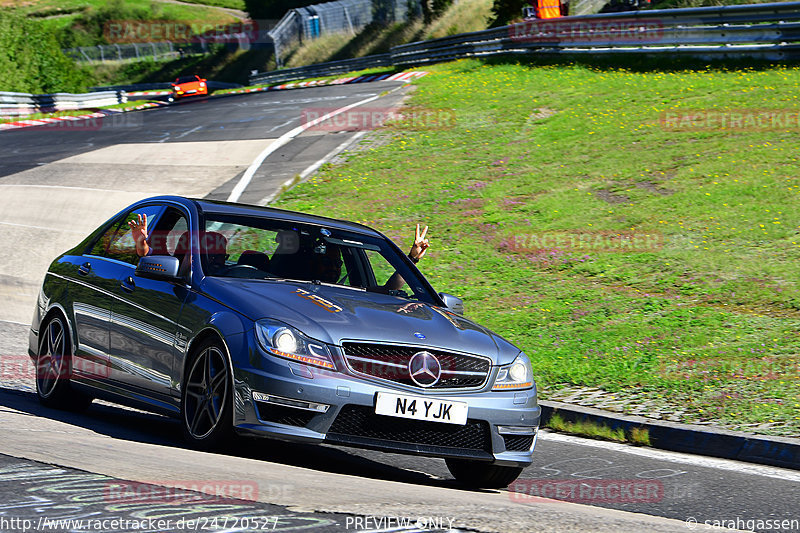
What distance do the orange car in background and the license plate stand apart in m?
48.7

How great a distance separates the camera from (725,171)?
16672 mm

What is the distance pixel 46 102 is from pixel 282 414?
39384 mm

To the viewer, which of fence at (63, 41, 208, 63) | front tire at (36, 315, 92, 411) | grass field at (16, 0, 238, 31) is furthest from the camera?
grass field at (16, 0, 238, 31)

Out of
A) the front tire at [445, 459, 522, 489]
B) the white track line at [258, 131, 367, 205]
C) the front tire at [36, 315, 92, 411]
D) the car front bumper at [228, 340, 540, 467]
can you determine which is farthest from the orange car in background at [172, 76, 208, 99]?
the car front bumper at [228, 340, 540, 467]

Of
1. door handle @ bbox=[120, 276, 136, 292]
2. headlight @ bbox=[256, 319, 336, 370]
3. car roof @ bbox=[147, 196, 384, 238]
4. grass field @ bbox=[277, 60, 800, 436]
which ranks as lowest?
grass field @ bbox=[277, 60, 800, 436]

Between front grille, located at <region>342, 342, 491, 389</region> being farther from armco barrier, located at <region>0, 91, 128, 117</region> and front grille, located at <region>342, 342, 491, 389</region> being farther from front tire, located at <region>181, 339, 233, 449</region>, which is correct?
armco barrier, located at <region>0, 91, 128, 117</region>

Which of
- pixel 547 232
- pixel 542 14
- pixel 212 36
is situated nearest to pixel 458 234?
pixel 547 232

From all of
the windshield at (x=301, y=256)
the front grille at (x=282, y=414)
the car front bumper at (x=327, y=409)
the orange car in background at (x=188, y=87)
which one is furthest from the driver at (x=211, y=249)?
the orange car in background at (x=188, y=87)

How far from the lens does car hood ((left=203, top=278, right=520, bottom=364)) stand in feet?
18.5

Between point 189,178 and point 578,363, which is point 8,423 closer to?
point 578,363

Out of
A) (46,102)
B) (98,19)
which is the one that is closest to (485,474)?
(46,102)

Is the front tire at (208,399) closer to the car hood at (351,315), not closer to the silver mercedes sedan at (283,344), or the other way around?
the silver mercedes sedan at (283,344)

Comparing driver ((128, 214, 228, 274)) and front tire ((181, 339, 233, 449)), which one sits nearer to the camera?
front tire ((181, 339, 233, 449))

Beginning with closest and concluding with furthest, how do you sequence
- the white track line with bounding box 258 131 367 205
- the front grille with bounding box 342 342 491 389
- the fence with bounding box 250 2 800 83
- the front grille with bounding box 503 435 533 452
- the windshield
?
the front grille with bounding box 342 342 491 389, the front grille with bounding box 503 435 533 452, the windshield, the white track line with bounding box 258 131 367 205, the fence with bounding box 250 2 800 83
